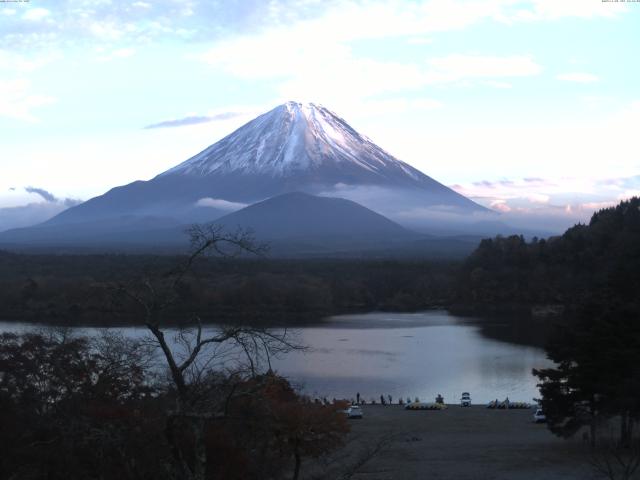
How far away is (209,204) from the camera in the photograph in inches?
3932

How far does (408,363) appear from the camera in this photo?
1844 centimetres

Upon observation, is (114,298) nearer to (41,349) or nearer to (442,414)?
(41,349)

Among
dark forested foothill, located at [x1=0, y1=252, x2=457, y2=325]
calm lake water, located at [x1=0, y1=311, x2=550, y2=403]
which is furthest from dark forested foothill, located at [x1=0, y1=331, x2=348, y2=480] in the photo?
dark forested foothill, located at [x1=0, y1=252, x2=457, y2=325]

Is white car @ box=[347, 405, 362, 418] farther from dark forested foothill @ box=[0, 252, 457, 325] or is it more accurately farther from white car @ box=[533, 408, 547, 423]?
dark forested foothill @ box=[0, 252, 457, 325]

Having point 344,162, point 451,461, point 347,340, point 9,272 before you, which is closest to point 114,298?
point 451,461

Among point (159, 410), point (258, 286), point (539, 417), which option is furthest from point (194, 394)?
point (258, 286)

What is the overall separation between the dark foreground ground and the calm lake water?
72.7 inches

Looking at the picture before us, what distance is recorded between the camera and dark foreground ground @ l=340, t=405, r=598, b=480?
26.4ft

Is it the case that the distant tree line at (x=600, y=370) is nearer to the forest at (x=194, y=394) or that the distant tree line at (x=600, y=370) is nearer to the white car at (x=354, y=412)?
the forest at (x=194, y=394)

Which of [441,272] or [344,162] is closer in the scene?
[441,272]

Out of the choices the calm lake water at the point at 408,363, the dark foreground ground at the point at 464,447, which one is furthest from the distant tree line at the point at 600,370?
the calm lake water at the point at 408,363

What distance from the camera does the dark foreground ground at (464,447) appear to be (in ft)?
26.4

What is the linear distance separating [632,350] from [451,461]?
7.02 ft

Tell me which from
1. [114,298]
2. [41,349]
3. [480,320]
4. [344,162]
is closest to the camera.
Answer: [114,298]
